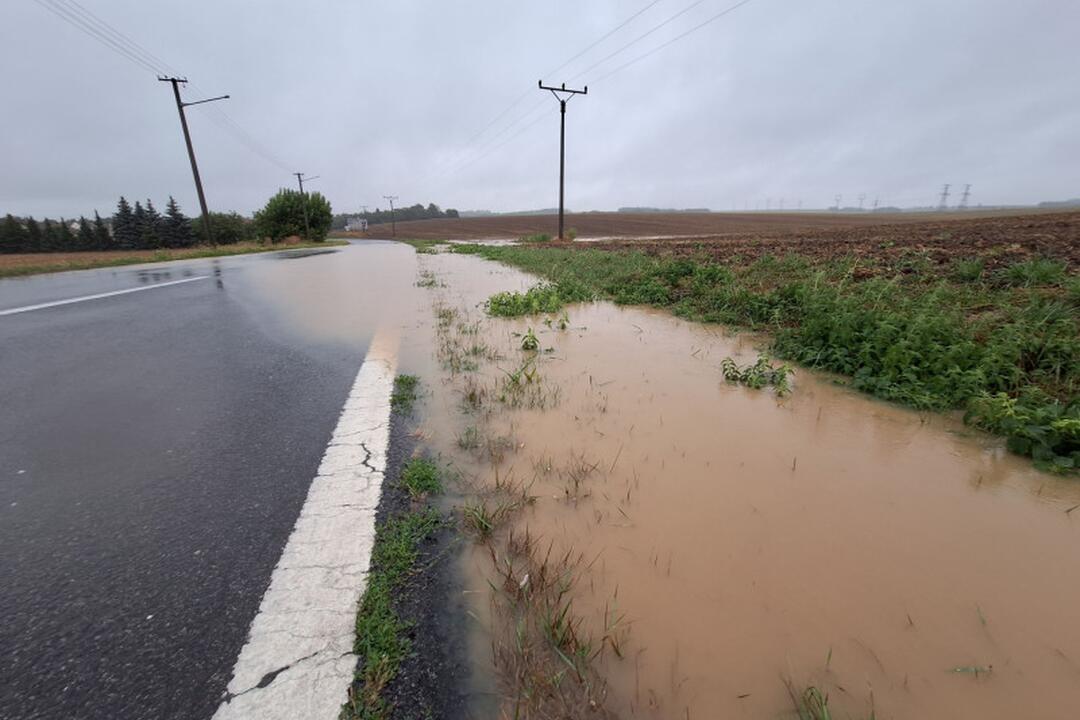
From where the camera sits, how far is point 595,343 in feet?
16.7

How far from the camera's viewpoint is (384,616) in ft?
4.78

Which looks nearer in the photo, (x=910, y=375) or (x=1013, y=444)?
(x=1013, y=444)

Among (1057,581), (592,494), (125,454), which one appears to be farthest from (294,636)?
(1057,581)

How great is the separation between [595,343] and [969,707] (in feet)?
13.3

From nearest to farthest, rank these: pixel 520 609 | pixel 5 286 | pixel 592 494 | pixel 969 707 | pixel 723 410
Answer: pixel 969 707 → pixel 520 609 → pixel 592 494 → pixel 723 410 → pixel 5 286

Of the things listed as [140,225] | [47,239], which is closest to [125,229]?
[140,225]

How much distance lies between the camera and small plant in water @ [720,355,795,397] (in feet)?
12.0

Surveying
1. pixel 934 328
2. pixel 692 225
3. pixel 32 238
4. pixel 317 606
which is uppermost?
pixel 692 225

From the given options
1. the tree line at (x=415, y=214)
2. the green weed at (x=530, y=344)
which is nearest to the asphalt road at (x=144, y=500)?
the green weed at (x=530, y=344)

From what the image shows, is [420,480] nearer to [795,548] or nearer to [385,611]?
[385,611]

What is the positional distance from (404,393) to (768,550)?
2.70m

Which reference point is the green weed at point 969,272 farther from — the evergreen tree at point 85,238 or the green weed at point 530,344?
the evergreen tree at point 85,238

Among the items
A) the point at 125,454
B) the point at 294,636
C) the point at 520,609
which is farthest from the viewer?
the point at 125,454

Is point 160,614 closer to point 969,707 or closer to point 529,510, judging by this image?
point 529,510
